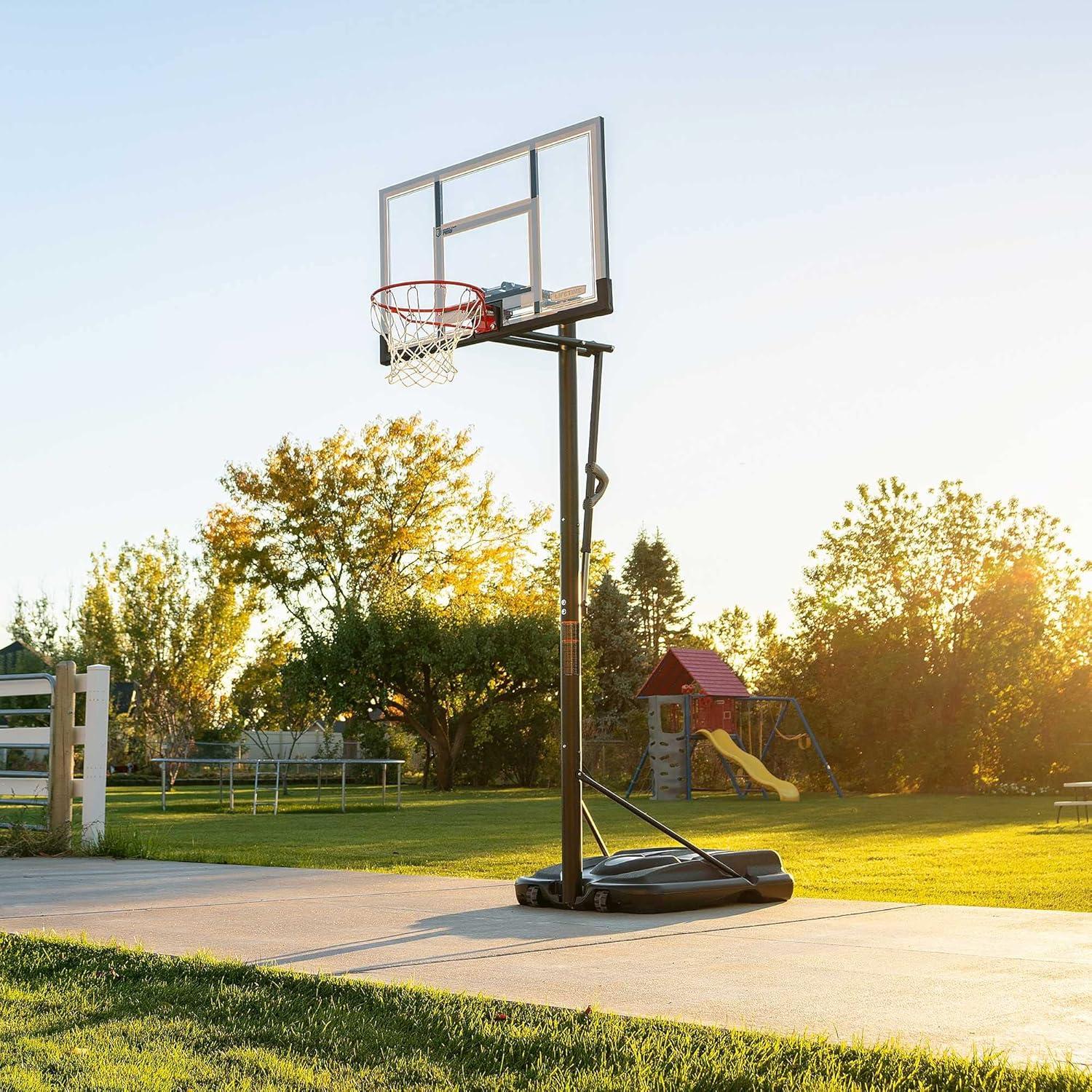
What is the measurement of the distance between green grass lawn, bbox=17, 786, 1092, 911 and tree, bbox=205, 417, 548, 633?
1652 cm

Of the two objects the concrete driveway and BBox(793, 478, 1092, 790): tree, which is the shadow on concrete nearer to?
the concrete driveway

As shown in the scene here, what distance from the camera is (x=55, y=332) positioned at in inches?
754

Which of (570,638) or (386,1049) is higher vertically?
(570,638)

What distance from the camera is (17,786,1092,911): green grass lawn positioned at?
31.6ft

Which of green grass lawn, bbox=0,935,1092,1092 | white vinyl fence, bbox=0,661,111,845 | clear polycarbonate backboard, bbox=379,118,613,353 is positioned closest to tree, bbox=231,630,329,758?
white vinyl fence, bbox=0,661,111,845

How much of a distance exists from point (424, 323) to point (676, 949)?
4.72 metres

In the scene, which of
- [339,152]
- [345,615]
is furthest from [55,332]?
[345,615]

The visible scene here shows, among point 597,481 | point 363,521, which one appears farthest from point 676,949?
point 363,521

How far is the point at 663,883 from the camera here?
7.01 meters

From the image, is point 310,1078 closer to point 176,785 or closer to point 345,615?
point 345,615

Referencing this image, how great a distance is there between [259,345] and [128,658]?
96.9ft

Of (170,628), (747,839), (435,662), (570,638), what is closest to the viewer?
(570,638)

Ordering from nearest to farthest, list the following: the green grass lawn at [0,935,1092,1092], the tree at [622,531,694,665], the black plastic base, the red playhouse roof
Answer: the green grass lawn at [0,935,1092,1092] → the black plastic base → the red playhouse roof → the tree at [622,531,694,665]

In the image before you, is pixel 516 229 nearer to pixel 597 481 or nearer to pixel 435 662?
pixel 597 481
